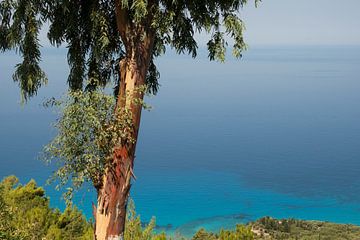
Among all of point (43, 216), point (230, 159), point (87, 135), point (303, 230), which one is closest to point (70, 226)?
point (43, 216)

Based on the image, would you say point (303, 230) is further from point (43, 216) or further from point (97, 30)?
point (97, 30)

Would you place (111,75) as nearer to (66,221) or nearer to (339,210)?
(66,221)

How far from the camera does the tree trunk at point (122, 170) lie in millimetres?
4340

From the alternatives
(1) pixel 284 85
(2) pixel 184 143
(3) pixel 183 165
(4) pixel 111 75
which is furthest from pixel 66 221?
(1) pixel 284 85

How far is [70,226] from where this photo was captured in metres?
15.9

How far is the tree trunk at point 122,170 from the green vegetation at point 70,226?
20.5 inches

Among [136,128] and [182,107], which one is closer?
[136,128]

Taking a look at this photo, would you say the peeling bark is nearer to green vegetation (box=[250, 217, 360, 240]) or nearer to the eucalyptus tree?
the eucalyptus tree

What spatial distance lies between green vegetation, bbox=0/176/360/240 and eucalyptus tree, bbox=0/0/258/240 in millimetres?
578

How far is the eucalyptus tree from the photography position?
436 centimetres

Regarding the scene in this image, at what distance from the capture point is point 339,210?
4753cm

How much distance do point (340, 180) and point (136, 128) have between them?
57.6 m

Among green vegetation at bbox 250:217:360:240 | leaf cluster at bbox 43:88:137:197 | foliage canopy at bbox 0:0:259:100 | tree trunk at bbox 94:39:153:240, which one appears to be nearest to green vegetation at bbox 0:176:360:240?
green vegetation at bbox 250:217:360:240

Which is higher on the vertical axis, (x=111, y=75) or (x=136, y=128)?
(x=111, y=75)
